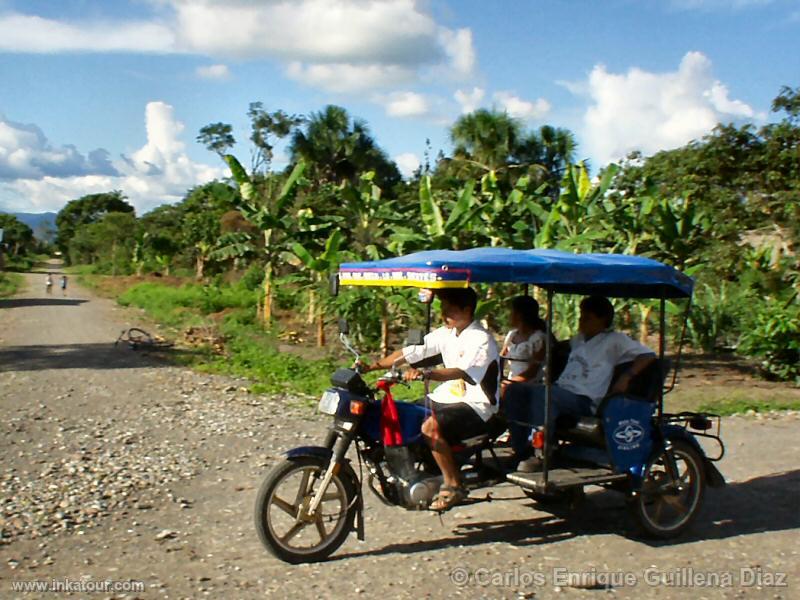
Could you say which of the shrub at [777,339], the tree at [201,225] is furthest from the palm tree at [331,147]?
the shrub at [777,339]

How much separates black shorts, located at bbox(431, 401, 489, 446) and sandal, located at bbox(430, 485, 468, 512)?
0.29 meters

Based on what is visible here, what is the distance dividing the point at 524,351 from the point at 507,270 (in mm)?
1330

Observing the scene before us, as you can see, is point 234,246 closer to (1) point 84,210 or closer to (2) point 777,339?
(2) point 777,339

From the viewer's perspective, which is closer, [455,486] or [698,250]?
[455,486]

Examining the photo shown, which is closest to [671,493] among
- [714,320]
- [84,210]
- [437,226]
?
[437,226]

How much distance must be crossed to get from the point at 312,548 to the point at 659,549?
2326mm

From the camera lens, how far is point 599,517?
646 cm

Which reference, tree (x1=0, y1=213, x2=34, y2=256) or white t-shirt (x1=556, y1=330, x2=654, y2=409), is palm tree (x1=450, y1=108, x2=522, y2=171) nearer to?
white t-shirt (x1=556, y1=330, x2=654, y2=409)

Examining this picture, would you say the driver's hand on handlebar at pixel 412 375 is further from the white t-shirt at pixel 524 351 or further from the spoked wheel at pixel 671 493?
the spoked wheel at pixel 671 493

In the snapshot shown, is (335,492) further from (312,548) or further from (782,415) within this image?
(782,415)

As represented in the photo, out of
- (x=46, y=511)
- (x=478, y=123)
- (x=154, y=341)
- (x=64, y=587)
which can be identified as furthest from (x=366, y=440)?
(x=478, y=123)

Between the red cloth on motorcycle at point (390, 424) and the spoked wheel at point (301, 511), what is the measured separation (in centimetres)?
36

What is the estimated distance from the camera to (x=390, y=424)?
5387 mm

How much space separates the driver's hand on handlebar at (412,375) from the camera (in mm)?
5230
